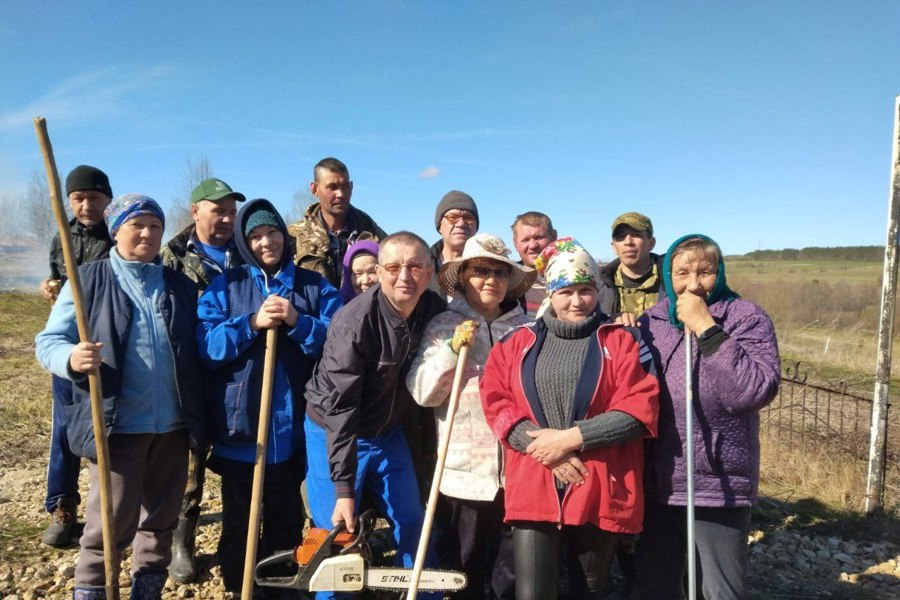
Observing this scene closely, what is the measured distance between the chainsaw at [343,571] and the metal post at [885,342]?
171 inches

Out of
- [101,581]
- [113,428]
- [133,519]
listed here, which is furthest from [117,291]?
[101,581]

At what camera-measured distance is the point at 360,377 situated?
119 inches

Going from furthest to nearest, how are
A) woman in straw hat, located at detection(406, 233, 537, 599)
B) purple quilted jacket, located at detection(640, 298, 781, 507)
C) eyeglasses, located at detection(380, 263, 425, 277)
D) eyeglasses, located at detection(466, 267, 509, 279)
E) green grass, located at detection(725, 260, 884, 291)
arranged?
1. green grass, located at detection(725, 260, 884, 291)
2. eyeglasses, located at detection(466, 267, 509, 279)
3. woman in straw hat, located at detection(406, 233, 537, 599)
4. eyeglasses, located at detection(380, 263, 425, 277)
5. purple quilted jacket, located at detection(640, 298, 781, 507)

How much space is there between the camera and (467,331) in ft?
10.0

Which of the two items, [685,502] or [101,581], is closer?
[685,502]

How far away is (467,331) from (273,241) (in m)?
1.29

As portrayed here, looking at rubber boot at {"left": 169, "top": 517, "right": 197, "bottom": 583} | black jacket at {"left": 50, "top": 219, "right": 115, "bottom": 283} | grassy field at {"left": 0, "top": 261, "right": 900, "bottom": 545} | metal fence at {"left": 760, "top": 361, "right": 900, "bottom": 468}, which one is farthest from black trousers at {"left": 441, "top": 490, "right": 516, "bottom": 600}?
metal fence at {"left": 760, "top": 361, "right": 900, "bottom": 468}

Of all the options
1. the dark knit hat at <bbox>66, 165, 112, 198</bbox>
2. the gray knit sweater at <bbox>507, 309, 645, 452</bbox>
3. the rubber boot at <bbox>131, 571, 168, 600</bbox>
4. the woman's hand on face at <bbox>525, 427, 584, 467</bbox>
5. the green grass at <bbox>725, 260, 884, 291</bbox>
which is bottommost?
the rubber boot at <bbox>131, 571, 168, 600</bbox>

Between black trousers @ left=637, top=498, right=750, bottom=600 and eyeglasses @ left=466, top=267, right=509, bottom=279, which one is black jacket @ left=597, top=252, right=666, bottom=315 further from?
black trousers @ left=637, top=498, right=750, bottom=600

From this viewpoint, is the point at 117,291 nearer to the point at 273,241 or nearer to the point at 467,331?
the point at 273,241

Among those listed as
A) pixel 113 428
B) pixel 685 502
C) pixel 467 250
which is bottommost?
pixel 685 502

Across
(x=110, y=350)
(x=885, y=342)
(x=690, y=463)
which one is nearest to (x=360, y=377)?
Result: (x=110, y=350)

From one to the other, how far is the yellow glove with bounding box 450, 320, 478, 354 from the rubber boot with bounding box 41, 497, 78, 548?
11.8 ft

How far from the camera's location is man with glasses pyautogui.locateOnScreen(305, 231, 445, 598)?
3.00m
